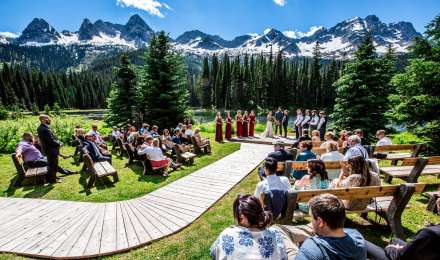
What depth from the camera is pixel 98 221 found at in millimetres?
5715

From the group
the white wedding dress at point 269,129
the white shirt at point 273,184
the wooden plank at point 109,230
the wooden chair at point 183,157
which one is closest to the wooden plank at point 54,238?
the wooden plank at point 109,230

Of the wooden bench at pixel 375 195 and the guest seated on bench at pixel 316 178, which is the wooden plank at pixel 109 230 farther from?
the guest seated on bench at pixel 316 178

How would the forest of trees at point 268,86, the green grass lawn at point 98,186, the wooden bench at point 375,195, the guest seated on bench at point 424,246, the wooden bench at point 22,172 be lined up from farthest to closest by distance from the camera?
the forest of trees at point 268,86, the wooden bench at point 22,172, the green grass lawn at point 98,186, the wooden bench at point 375,195, the guest seated on bench at point 424,246

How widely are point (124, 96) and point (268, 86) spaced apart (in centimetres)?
5690

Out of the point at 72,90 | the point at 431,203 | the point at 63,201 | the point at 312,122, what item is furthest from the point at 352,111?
the point at 72,90

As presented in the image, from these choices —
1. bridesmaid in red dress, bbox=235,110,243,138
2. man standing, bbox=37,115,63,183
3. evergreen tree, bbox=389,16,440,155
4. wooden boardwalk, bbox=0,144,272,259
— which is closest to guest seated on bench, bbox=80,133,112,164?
man standing, bbox=37,115,63,183

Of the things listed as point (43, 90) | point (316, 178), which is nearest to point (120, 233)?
point (316, 178)

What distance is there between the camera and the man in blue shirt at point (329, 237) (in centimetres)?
227

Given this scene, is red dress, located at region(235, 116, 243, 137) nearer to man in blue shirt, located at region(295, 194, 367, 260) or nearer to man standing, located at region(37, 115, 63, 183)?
man standing, located at region(37, 115, 63, 183)

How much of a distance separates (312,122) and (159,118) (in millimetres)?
10243

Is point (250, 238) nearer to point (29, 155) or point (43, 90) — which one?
point (29, 155)

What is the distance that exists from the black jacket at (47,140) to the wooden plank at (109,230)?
3.42 meters

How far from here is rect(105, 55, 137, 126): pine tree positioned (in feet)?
69.2

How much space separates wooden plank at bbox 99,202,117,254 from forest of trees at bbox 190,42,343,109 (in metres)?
65.6
